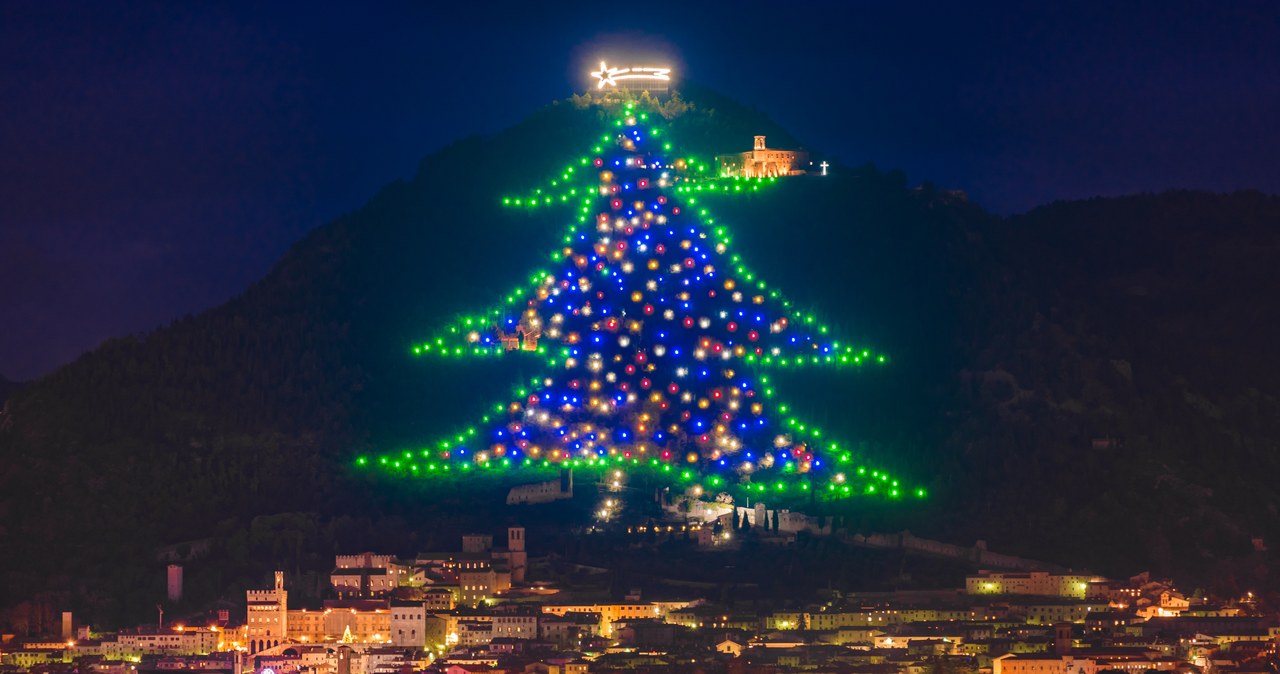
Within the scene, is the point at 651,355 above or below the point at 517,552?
above

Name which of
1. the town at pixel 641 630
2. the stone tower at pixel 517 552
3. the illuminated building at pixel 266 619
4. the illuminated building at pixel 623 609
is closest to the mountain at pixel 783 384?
the stone tower at pixel 517 552

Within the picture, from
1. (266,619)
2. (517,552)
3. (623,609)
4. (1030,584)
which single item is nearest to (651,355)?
(517,552)

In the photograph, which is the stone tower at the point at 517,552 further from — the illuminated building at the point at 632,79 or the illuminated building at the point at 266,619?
the illuminated building at the point at 632,79

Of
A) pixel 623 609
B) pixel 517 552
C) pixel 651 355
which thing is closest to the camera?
pixel 623 609

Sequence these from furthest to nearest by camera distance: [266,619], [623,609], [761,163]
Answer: [761,163] < [623,609] < [266,619]

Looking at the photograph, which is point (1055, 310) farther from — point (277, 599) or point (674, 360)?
point (277, 599)

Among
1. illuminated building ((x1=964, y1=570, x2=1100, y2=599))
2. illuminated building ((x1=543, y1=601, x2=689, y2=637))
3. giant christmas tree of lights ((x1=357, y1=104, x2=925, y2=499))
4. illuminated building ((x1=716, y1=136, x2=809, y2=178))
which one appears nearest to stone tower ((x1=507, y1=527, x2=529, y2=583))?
illuminated building ((x1=543, y1=601, x2=689, y2=637))

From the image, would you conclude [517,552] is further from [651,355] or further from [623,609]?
[651,355]

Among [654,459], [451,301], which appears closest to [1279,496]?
[654,459]
